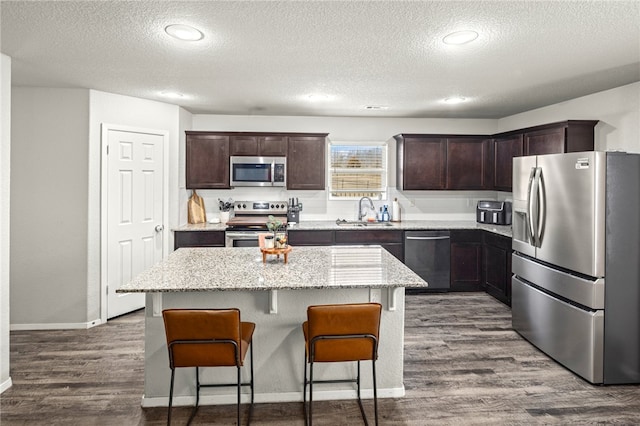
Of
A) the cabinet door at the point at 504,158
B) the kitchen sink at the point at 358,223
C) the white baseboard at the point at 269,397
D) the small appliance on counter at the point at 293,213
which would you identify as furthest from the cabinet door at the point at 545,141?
the white baseboard at the point at 269,397

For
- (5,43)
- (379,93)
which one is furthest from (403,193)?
(5,43)

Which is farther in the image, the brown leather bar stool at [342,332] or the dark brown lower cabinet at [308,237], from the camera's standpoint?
the dark brown lower cabinet at [308,237]

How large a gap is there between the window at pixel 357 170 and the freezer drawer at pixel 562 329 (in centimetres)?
259

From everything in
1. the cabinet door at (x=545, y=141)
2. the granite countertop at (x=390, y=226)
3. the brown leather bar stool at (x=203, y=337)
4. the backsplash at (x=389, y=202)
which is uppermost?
the cabinet door at (x=545, y=141)

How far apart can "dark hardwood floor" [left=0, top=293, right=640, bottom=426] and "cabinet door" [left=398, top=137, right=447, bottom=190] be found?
7.66ft

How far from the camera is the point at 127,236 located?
181 inches

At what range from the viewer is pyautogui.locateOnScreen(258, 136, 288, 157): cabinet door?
557 centimetres

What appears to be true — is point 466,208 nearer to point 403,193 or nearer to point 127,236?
point 403,193

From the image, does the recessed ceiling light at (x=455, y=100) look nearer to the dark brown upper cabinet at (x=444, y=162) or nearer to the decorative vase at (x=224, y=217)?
the dark brown upper cabinet at (x=444, y=162)

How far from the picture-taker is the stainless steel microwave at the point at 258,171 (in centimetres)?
554

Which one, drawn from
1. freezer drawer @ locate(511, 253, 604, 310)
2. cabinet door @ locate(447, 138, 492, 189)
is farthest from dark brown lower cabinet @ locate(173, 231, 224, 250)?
freezer drawer @ locate(511, 253, 604, 310)

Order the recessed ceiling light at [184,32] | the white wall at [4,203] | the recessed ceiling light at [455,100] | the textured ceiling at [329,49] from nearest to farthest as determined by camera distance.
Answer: the textured ceiling at [329,49] < the recessed ceiling light at [184,32] < the white wall at [4,203] < the recessed ceiling light at [455,100]

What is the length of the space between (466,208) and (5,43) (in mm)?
5679

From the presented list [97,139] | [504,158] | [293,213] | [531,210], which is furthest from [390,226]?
[97,139]
